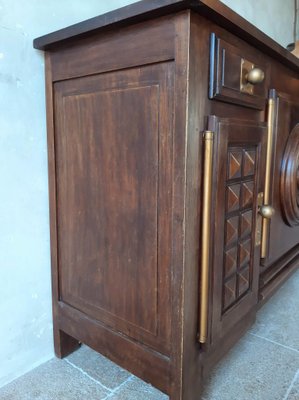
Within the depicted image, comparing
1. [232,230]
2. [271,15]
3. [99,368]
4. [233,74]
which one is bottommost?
[99,368]

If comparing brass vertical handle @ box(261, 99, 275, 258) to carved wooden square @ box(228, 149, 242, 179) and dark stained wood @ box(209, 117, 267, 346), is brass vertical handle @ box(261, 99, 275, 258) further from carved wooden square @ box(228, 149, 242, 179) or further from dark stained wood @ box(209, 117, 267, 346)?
carved wooden square @ box(228, 149, 242, 179)

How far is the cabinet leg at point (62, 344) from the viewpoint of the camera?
112 centimetres

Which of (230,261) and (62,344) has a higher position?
(230,261)

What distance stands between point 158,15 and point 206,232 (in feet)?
1.58

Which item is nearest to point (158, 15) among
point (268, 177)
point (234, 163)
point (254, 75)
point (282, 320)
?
point (254, 75)

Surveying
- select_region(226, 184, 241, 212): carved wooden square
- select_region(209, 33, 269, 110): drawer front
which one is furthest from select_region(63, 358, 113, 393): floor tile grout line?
select_region(209, 33, 269, 110): drawer front

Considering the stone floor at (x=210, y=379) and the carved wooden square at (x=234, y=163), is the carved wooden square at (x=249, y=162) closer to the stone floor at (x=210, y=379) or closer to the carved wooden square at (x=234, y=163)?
the carved wooden square at (x=234, y=163)

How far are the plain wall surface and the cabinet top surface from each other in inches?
3.1

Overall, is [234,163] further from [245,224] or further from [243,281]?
[243,281]

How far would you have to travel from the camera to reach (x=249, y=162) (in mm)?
923

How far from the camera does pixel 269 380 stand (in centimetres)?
102

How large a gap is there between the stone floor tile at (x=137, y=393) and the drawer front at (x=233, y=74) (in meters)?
0.82

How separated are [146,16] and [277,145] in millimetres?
604

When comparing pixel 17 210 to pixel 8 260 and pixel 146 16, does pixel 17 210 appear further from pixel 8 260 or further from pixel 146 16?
pixel 146 16
